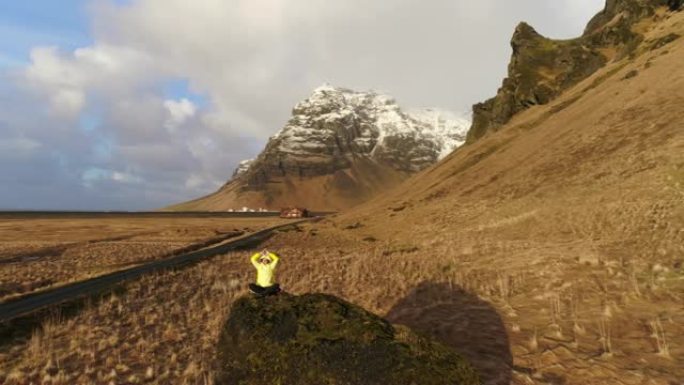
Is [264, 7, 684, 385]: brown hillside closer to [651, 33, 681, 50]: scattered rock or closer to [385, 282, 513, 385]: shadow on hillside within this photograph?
[385, 282, 513, 385]: shadow on hillside

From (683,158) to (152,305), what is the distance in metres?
33.2

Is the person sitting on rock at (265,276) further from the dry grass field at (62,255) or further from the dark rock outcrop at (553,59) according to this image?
the dark rock outcrop at (553,59)

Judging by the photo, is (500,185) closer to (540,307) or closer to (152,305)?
(540,307)

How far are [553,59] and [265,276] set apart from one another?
370ft

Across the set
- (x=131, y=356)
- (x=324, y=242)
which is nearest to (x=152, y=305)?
(x=131, y=356)

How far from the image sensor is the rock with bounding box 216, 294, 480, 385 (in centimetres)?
902

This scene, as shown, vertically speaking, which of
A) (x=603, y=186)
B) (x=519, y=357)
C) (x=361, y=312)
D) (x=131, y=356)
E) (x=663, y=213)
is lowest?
(x=131, y=356)

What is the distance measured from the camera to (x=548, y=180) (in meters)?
45.1

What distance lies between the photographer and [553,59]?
111000 millimetres

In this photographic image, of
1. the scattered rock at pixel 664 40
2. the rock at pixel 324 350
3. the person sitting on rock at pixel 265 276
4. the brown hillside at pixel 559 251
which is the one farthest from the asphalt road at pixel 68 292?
the scattered rock at pixel 664 40

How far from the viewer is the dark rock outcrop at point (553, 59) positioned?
94.9 metres

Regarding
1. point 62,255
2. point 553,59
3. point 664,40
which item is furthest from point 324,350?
point 553,59

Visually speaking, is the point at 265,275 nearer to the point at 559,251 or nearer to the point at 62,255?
the point at 559,251

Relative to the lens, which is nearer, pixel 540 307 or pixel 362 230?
pixel 540 307
